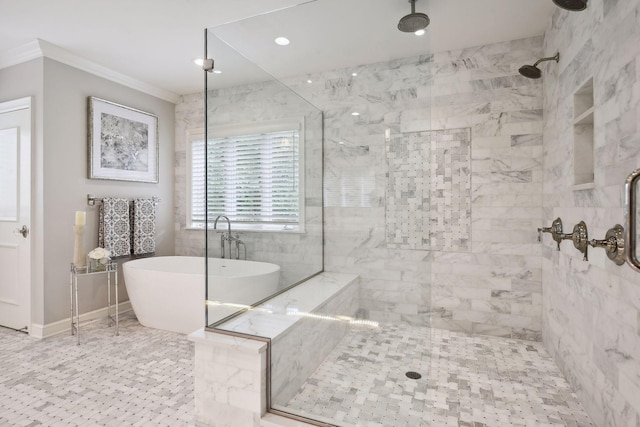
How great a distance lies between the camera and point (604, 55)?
5.37 ft

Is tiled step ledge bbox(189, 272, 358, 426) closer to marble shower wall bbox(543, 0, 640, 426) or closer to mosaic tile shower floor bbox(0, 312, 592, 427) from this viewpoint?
mosaic tile shower floor bbox(0, 312, 592, 427)

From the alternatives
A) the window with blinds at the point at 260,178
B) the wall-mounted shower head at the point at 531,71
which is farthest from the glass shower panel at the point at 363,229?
the wall-mounted shower head at the point at 531,71

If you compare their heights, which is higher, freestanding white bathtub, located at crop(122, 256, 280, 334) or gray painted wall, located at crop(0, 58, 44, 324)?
gray painted wall, located at crop(0, 58, 44, 324)

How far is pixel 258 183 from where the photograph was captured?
6.17 feet

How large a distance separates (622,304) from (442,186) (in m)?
1.40

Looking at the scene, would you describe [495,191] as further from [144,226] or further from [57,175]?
[57,175]

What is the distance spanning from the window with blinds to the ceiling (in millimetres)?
375

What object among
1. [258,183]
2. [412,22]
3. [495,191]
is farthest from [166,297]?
[495,191]

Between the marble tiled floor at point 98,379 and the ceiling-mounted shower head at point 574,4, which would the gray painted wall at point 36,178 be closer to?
the marble tiled floor at point 98,379

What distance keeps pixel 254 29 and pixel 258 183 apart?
0.87 meters

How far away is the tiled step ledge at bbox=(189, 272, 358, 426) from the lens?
5.33ft

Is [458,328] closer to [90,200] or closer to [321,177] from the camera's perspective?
[321,177]

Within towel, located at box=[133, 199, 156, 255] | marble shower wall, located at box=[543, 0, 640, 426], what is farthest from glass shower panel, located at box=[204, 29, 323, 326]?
towel, located at box=[133, 199, 156, 255]

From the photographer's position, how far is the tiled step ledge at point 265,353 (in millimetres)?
1626
